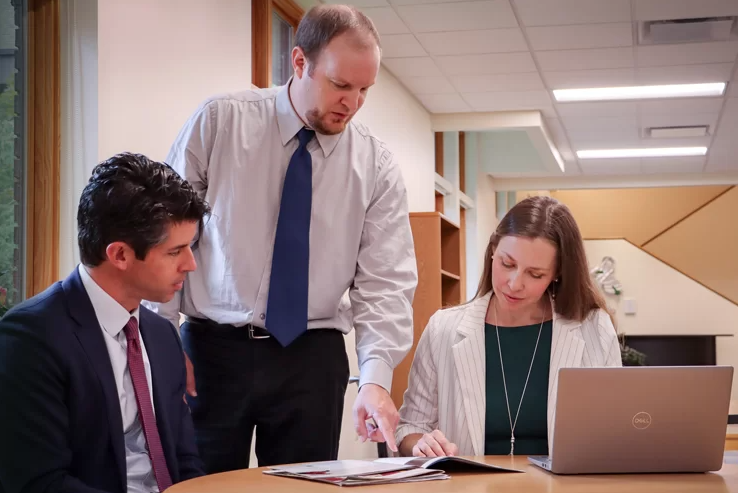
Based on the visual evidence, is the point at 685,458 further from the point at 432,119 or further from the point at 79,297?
the point at 432,119

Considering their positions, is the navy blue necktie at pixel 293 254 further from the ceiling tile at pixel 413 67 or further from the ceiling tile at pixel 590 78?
the ceiling tile at pixel 590 78

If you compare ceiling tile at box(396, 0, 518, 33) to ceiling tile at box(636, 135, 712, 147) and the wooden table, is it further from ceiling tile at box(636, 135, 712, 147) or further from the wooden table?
ceiling tile at box(636, 135, 712, 147)

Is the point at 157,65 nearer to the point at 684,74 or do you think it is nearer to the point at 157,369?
the point at 157,369

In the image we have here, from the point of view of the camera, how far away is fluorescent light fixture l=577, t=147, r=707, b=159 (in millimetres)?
9264

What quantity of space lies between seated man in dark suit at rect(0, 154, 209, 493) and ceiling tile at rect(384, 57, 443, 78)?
15.1ft

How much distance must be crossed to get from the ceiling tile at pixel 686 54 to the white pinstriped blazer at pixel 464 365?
394 centimetres

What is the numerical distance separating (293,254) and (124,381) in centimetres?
50

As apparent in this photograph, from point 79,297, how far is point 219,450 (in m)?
0.54

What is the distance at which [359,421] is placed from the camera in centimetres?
184

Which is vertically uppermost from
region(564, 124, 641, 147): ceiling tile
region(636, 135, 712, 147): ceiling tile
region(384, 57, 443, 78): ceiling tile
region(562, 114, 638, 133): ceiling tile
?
region(384, 57, 443, 78): ceiling tile

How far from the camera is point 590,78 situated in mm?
6605

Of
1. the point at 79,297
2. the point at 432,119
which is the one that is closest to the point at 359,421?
the point at 79,297

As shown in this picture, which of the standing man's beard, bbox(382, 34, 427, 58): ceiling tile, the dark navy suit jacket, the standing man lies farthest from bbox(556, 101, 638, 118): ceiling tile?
the dark navy suit jacket

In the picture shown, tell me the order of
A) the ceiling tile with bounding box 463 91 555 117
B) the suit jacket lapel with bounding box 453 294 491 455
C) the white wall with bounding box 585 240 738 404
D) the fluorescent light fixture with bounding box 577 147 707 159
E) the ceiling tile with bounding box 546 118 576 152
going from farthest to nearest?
the white wall with bounding box 585 240 738 404, the fluorescent light fixture with bounding box 577 147 707 159, the ceiling tile with bounding box 546 118 576 152, the ceiling tile with bounding box 463 91 555 117, the suit jacket lapel with bounding box 453 294 491 455
